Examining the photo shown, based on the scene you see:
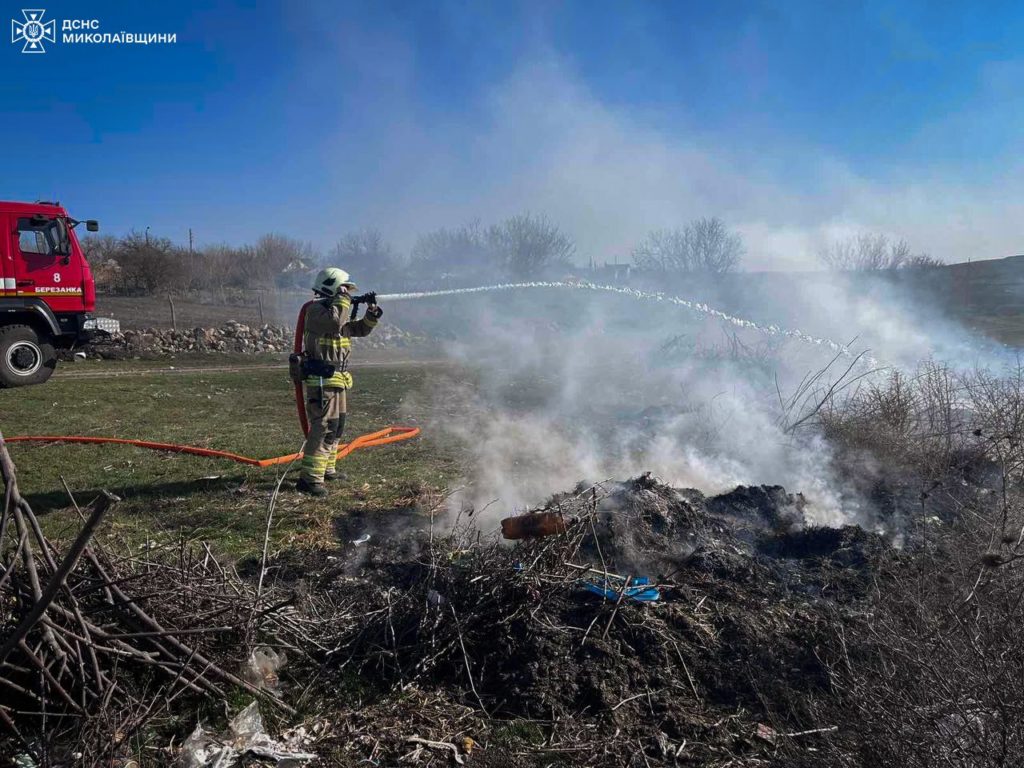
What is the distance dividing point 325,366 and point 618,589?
3750 millimetres

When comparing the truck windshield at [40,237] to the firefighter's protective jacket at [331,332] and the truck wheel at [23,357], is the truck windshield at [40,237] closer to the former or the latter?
the truck wheel at [23,357]

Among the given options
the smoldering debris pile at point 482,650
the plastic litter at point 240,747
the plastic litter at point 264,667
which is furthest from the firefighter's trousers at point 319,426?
the plastic litter at point 240,747

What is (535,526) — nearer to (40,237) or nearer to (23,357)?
(23,357)

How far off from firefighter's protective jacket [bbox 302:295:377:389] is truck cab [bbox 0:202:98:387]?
29.2ft

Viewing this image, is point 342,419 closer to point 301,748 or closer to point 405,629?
point 405,629

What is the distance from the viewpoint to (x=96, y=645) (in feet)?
8.36

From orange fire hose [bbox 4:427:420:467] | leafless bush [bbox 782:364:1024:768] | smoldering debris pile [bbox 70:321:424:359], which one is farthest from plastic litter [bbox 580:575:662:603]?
smoldering debris pile [bbox 70:321:424:359]

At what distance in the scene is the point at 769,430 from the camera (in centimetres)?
788

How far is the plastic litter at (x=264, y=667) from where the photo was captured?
3.02 m

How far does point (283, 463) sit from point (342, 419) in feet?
3.52

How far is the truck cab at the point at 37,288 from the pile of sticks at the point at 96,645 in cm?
1139

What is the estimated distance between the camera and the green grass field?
17.3 ft

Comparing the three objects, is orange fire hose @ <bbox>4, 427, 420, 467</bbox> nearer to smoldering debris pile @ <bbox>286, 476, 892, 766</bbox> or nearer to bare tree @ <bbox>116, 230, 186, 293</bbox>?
smoldering debris pile @ <bbox>286, 476, 892, 766</bbox>

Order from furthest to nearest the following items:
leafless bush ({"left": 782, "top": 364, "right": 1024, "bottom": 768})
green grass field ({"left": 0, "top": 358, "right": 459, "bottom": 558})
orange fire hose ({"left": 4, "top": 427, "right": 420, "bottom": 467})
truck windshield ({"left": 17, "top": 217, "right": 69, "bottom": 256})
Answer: truck windshield ({"left": 17, "top": 217, "right": 69, "bottom": 256})
orange fire hose ({"left": 4, "top": 427, "right": 420, "bottom": 467})
green grass field ({"left": 0, "top": 358, "right": 459, "bottom": 558})
leafless bush ({"left": 782, "top": 364, "right": 1024, "bottom": 768})
